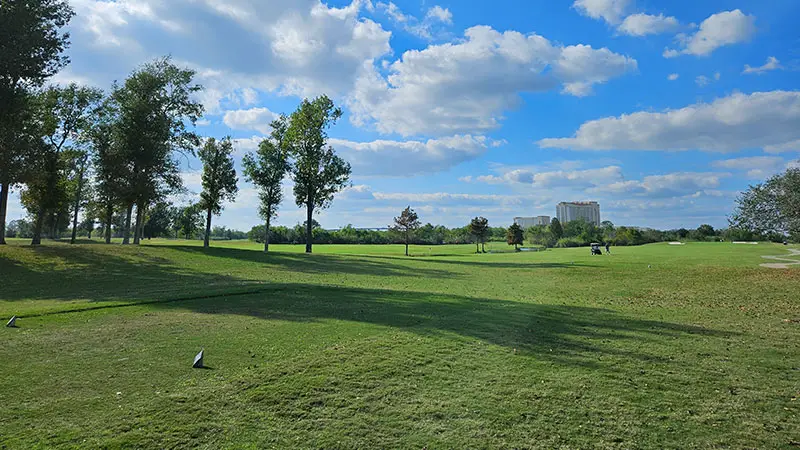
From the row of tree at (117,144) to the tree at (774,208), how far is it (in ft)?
128

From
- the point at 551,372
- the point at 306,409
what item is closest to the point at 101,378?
the point at 306,409

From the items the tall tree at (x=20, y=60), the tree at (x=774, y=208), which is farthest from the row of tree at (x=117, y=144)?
the tree at (x=774, y=208)

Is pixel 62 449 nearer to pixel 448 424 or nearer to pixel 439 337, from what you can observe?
pixel 448 424

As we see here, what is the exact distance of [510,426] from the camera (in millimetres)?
5391

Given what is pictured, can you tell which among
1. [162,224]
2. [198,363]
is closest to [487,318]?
[198,363]

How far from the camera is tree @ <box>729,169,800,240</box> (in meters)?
29.1

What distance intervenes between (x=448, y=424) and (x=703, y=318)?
43.4ft

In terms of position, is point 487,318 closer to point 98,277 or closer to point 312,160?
point 98,277

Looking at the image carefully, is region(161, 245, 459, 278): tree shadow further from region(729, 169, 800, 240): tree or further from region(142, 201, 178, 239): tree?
region(142, 201, 178, 239): tree

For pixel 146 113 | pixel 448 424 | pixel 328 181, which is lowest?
pixel 448 424

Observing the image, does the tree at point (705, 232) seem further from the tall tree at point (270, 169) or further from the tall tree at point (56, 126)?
the tall tree at point (56, 126)

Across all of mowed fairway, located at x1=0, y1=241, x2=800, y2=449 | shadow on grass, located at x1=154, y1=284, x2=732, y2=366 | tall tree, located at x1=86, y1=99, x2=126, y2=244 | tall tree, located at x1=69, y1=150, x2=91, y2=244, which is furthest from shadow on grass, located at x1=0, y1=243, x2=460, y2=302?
tall tree, located at x1=69, y1=150, x2=91, y2=244

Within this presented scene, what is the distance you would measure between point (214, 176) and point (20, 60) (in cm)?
2495

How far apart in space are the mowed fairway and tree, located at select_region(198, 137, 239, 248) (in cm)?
3414
